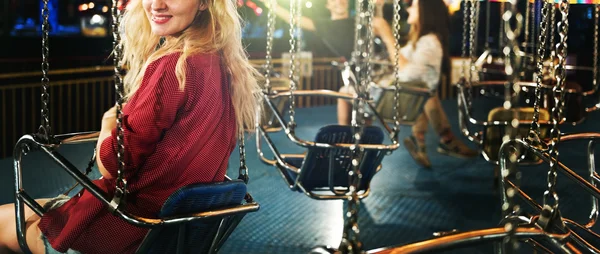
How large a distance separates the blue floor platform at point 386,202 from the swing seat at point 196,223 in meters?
1.24

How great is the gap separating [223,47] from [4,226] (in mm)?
891

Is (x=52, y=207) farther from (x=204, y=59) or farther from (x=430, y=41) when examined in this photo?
(x=430, y=41)

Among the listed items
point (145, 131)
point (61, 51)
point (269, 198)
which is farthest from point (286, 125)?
point (61, 51)

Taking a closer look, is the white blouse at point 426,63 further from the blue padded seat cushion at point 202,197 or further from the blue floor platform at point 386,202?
the blue padded seat cushion at point 202,197

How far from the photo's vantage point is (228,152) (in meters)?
2.06

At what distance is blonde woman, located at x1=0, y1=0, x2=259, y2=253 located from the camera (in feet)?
6.09

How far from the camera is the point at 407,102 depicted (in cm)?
486

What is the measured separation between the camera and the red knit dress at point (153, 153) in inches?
72.7

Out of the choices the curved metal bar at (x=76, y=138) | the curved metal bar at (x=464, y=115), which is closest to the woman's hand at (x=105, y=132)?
the curved metal bar at (x=76, y=138)

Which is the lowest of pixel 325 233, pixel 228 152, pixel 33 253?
Answer: pixel 325 233

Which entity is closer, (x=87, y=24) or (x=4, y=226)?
(x=4, y=226)

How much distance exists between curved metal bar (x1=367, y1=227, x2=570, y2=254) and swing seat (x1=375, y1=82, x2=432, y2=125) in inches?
126

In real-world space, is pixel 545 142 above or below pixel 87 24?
below

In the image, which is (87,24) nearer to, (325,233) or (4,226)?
(325,233)
